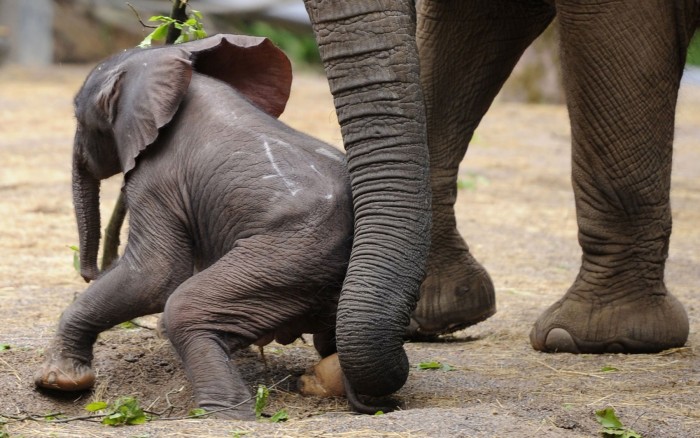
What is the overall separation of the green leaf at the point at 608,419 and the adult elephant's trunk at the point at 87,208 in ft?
6.22

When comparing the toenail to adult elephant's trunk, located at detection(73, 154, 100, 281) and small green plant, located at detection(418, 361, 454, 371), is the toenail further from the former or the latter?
adult elephant's trunk, located at detection(73, 154, 100, 281)

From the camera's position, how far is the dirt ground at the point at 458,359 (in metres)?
3.63

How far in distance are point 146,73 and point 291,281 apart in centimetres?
85

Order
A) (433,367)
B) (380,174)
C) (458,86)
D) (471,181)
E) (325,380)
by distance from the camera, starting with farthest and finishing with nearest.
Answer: (471,181) < (458,86) < (433,367) < (325,380) < (380,174)

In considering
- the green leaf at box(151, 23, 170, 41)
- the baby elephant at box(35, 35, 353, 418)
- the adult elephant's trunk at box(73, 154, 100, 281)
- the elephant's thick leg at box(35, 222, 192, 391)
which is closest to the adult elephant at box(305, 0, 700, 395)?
the baby elephant at box(35, 35, 353, 418)

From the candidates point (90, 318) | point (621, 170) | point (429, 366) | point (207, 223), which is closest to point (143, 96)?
point (207, 223)

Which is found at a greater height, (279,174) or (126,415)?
(279,174)

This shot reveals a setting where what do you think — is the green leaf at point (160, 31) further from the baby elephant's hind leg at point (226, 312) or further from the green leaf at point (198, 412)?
the green leaf at point (198, 412)

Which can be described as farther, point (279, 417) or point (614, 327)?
point (614, 327)

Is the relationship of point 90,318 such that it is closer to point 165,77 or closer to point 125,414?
point 125,414

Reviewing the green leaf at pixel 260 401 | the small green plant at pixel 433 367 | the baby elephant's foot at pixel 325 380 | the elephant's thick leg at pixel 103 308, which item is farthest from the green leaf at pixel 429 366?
the elephant's thick leg at pixel 103 308

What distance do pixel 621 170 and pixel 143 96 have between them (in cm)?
187

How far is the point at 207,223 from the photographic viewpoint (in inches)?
160

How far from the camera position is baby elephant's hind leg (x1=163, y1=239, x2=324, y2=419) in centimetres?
381
